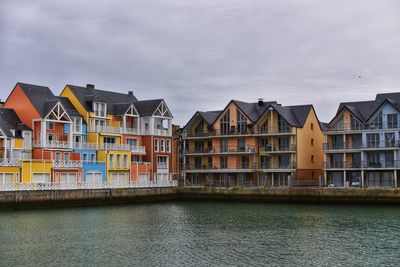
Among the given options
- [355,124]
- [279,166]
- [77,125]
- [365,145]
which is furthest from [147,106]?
[365,145]

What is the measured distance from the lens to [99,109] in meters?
80.8

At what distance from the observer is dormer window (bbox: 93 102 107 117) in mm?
80231

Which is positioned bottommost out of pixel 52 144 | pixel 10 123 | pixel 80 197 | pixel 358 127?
pixel 80 197

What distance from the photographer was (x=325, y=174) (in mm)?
77562

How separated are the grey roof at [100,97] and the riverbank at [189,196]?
1347cm

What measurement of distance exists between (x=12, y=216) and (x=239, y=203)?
28.8 meters

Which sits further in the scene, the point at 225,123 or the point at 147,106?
the point at 225,123

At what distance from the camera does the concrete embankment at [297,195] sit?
66.2 meters

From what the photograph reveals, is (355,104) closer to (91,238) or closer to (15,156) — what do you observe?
(15,156)

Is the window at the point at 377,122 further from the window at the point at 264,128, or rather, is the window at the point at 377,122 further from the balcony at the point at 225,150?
the balcony at the point at 225,150

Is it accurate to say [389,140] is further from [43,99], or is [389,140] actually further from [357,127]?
[43,99]

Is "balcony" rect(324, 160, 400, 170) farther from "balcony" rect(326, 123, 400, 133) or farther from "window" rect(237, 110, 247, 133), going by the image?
"window" rect(237, 110, 247, 133)

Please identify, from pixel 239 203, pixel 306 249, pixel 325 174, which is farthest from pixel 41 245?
pixel 325 174

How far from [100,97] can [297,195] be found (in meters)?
30.1
